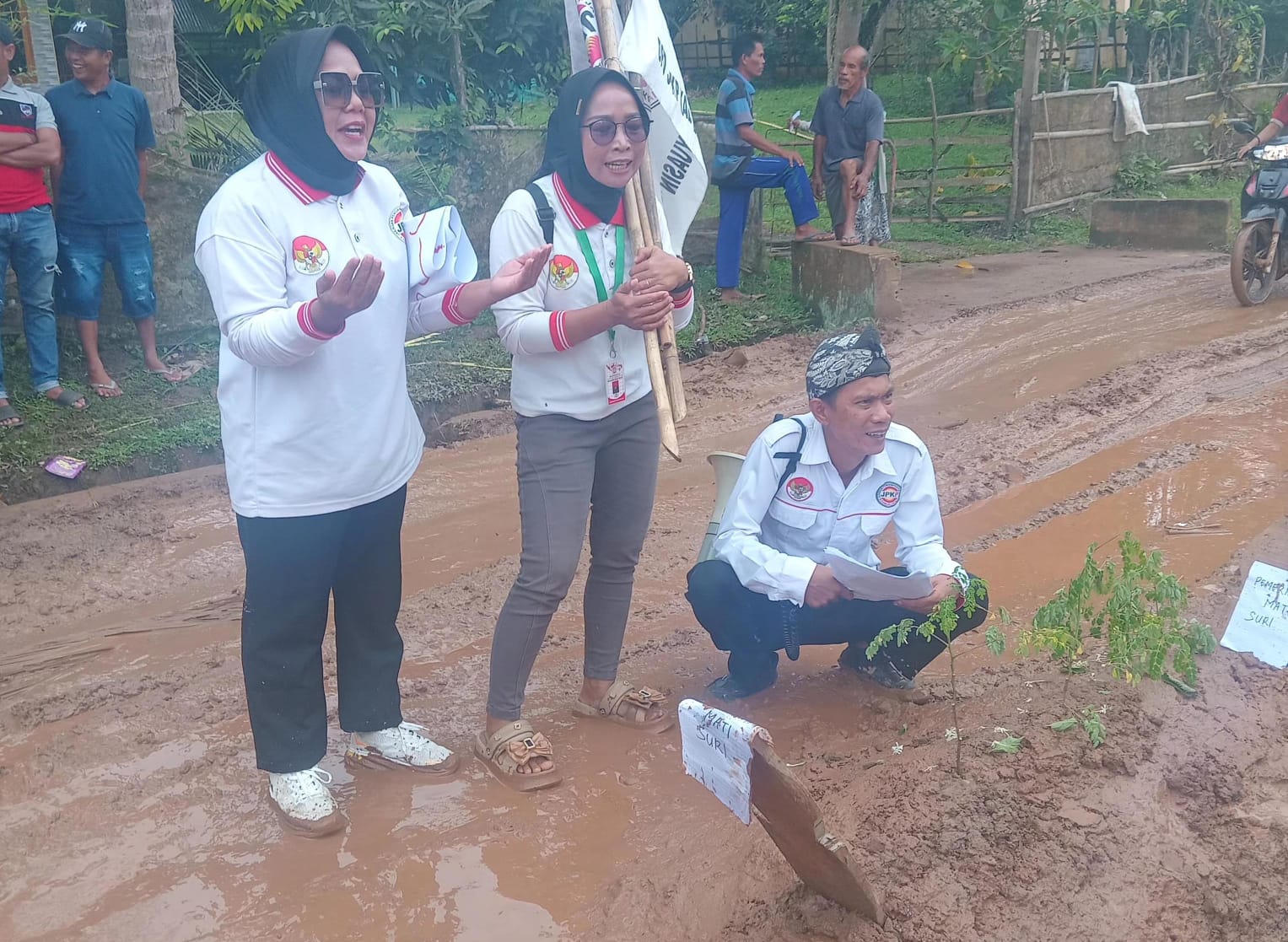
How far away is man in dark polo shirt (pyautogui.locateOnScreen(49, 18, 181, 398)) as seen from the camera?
6.08m

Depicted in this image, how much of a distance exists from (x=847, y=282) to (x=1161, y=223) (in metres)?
4.61

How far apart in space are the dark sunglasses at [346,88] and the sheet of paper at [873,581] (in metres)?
1.66

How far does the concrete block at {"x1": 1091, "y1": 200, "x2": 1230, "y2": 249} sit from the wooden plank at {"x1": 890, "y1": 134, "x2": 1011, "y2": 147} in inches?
54.9

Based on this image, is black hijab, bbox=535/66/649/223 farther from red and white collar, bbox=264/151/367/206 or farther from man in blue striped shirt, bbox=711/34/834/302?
man in blue striped shirt, bbox=711/34/834/302

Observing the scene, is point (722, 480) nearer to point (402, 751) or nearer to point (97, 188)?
point (402, 751)

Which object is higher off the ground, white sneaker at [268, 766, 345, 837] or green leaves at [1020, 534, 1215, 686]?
green leaves at [1020, 534, 1215, 686]

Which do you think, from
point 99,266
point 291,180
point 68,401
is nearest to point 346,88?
point 291,180

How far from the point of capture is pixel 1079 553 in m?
4.59

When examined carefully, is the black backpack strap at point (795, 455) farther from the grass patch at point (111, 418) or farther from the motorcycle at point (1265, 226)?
the motorcycle at point (1265, 226)

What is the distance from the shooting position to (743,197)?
8.24 m

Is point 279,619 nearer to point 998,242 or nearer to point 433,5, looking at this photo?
point 433,5

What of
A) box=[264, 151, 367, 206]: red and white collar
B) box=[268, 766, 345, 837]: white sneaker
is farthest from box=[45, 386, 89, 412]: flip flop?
box=[264, 151, 367, 206]: red and white collar

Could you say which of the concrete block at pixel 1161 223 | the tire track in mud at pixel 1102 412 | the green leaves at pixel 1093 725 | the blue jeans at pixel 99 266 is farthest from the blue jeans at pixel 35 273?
the concrete block at pixel 1161 223

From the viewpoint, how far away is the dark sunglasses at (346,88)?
8.55 feet
